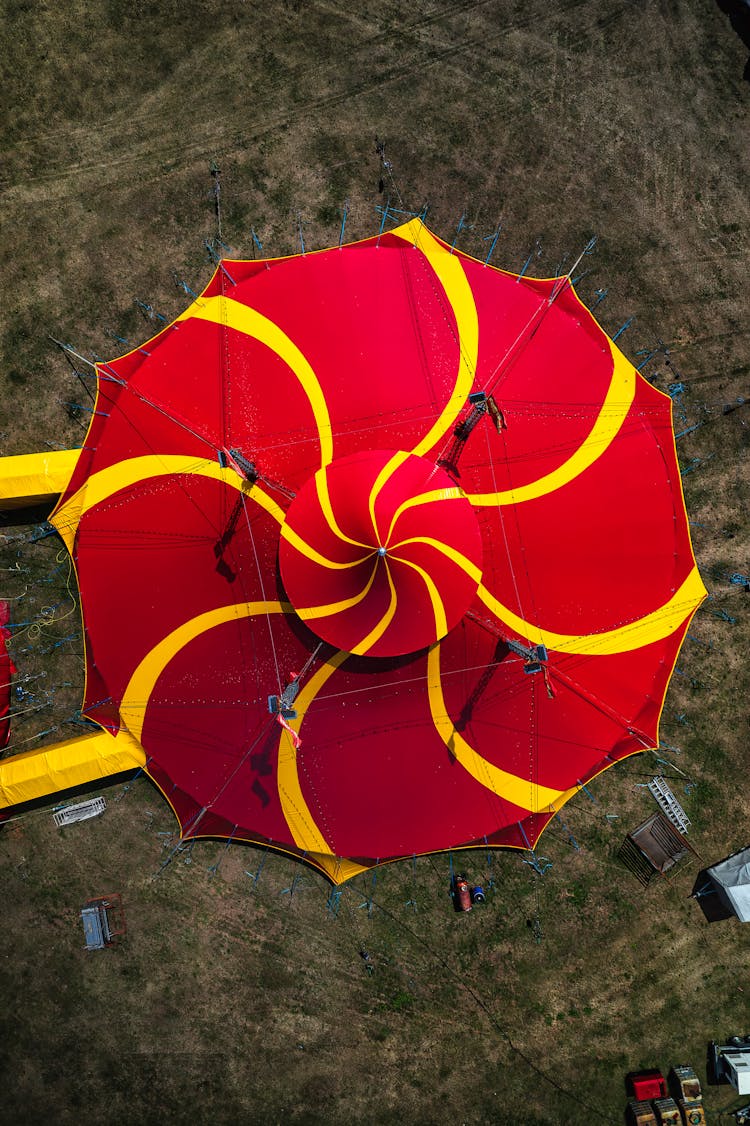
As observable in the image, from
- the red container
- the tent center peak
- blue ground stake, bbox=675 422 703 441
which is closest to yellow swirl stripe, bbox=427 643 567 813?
the tent center peak

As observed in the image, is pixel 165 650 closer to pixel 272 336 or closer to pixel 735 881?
pixel 272 336

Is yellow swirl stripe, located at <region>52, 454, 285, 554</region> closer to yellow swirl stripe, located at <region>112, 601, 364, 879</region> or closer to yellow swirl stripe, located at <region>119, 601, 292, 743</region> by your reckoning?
yellow swirl stripe, located at <region>119, 601, 292, 743</region>

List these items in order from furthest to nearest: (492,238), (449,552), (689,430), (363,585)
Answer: (689,430) < (492,238) < (449,552) < (363,585)

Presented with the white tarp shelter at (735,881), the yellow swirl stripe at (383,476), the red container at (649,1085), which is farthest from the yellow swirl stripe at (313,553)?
the red container at (649,1085)

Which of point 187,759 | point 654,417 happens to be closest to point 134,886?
point 187,759

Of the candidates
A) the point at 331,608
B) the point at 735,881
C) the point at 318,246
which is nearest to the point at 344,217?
the point at 318,246

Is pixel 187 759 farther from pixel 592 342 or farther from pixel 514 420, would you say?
pixel 592 342
